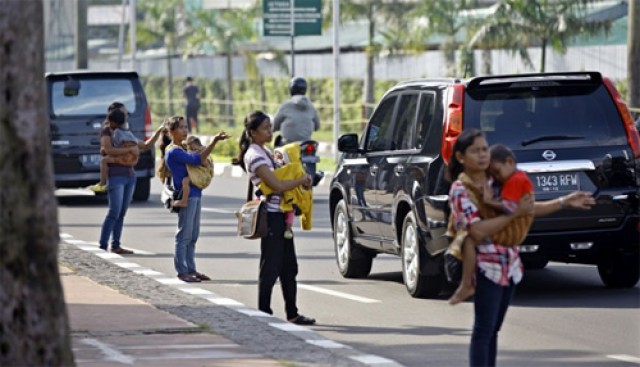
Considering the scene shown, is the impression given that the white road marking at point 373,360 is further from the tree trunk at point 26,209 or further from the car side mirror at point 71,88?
the car side mirror at point 71,88

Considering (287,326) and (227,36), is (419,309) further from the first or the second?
(227,36)

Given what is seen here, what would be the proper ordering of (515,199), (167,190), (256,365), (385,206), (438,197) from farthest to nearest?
(167,190) < (385,206) < (438,197) < (256,365) < (515,199)

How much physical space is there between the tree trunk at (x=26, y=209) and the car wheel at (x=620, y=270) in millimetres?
7087

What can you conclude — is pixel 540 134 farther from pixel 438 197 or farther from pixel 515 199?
pixel 515 199

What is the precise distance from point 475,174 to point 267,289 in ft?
13.1

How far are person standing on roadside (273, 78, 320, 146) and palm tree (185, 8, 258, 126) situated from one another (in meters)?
42.2

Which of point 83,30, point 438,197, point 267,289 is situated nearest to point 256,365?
point 267,289

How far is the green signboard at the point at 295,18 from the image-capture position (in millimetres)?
37875

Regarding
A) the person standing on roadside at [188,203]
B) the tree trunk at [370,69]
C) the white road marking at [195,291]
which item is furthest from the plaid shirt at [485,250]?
the tree trunk at [370,69]

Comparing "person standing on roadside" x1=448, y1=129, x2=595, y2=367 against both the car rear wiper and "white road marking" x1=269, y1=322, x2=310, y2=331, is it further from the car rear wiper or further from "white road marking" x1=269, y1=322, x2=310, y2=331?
the car rear wiper

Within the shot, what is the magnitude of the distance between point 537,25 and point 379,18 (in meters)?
12.0

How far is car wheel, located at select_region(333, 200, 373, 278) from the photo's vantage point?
15.3 metres

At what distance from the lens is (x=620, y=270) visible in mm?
13859

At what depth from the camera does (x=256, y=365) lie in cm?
945
